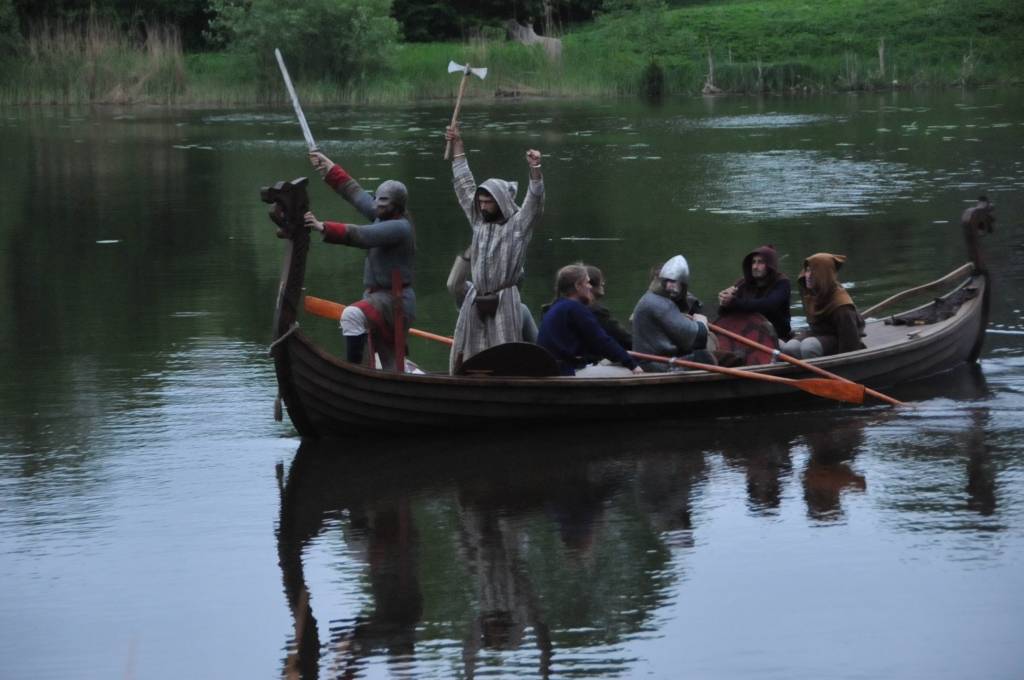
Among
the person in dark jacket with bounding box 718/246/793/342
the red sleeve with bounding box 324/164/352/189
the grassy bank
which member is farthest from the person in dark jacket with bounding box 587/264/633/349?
the grassy bank

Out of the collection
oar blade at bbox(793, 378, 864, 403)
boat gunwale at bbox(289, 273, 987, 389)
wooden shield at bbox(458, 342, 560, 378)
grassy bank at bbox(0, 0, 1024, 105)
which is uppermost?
grassy bank at bbox(0, 0, 1024, 105)

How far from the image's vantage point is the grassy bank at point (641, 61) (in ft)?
153

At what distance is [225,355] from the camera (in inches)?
507

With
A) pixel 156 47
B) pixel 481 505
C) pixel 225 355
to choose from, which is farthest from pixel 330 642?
pixel 156 47

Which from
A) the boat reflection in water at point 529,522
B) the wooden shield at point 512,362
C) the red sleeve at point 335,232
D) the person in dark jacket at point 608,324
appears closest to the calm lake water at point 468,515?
the boat reflection in water at point 529,522

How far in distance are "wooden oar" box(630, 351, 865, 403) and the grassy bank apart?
124ft

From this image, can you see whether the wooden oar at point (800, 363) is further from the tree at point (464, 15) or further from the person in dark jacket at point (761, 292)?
the tree at point (464, 15)

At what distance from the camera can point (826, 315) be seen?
11133mm

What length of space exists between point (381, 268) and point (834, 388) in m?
2.86

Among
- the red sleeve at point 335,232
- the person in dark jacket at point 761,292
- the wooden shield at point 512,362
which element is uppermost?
the red sleeve at point 335,232

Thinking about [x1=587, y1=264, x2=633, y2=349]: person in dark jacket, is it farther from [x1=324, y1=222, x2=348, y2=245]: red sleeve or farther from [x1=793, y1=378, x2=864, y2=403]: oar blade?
[x1=324, y1=222, x2=348, y2=245]: red sleeve

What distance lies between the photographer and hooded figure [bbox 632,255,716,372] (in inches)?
407

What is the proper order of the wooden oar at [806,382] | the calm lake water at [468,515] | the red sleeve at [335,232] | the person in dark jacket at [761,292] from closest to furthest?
the calm lake water at [468,515], the red sleeve at [335,232], the wooden oar at [806,382], the person in dark jacket at [761,292]

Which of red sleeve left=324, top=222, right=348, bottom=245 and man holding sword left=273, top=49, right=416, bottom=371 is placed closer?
red sleeve left=324, top=222, right=348, bottom=245
